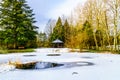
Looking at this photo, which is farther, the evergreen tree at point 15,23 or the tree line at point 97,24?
the evergreen tree at point 15,23

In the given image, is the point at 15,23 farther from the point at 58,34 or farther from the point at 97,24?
the point at 58,34

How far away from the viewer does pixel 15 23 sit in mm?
40844

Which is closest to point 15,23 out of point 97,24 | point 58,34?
point 97,24

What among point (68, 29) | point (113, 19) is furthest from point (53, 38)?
point (113, 19)

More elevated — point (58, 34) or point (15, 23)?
point (15, 23)

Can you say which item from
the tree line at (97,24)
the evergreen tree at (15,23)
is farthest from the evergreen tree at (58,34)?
the evergreen tree at (15,23)

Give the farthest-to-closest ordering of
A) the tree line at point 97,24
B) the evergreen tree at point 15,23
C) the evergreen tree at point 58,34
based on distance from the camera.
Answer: the evergreen tree at point 58,34 → the evergreen tree at point 15,23 → the tree line at point 97,24

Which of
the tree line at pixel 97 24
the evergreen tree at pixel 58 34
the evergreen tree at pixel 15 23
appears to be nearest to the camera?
the tree line at pixel 97 24

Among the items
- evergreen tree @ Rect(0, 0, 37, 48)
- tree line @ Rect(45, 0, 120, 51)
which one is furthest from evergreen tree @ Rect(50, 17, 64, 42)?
evergreen tree @ Rect(0, 0, 37, 48)

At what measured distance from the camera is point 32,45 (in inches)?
1886

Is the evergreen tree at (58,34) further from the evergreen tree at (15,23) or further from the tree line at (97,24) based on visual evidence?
the evergreen tree at (15,23)

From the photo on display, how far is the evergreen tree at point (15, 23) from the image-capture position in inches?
1570

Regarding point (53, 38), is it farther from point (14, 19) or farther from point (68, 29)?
point (14, 19)

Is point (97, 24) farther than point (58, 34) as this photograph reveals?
No
